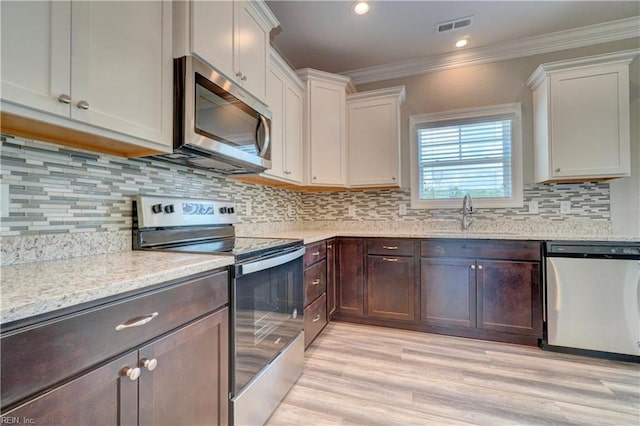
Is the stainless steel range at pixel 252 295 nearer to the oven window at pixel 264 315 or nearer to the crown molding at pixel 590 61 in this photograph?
the oven window at pixel 264 315

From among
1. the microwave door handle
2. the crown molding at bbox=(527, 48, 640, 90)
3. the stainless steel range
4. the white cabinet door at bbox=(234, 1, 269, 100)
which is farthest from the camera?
the crown molding at bbox=(527, 48, 640, 90)

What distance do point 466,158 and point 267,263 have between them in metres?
2.53

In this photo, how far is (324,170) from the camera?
2.87m

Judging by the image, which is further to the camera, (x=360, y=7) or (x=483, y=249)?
(x=483, y=249)

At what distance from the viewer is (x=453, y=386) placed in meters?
1.76

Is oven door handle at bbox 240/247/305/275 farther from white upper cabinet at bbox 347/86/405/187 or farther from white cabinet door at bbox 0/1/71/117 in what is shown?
white upper cabinet at bbox 347/86/405/187

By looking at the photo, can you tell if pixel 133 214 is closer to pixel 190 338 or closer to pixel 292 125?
pixel 190 338

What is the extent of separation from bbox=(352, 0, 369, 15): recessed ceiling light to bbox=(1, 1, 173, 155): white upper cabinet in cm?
152

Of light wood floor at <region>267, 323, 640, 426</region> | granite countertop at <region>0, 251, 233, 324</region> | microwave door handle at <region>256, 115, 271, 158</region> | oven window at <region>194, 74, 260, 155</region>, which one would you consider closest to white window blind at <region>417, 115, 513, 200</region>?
light wood floor at <region>267, 323, 640, 426</region>

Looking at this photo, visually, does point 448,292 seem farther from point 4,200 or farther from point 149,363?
point 4,200

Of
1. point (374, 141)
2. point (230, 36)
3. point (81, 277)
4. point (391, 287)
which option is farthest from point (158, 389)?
point (374, 141)

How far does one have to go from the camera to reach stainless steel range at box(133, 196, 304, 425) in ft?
4.16

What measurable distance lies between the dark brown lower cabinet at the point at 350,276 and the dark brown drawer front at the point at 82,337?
1.87 metres

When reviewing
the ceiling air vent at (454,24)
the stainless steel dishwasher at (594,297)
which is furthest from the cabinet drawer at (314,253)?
the ceiling air vent at (454,24)
